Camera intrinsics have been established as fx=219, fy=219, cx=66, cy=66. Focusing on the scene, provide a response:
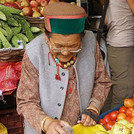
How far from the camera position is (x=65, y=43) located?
1294mm

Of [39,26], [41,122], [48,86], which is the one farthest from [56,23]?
[39,26]

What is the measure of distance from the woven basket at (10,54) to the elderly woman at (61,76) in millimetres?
639

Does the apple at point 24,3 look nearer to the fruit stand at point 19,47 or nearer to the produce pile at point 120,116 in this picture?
the fruit stand at point 19,47

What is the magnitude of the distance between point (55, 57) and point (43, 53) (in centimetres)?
9

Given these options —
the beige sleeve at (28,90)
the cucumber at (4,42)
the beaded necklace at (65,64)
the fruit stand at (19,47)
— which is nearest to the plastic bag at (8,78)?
the fruit stand at (19,47)

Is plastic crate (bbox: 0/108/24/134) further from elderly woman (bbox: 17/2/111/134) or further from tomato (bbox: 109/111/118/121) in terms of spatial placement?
tomato (bbox: 109/111/118/121)

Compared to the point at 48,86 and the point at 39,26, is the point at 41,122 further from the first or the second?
the point at 39,26

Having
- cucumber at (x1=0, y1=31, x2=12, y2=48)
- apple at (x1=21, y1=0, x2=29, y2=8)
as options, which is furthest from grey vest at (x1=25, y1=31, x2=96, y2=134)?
apple at (x1=21, y1=0, x2=29, y2=8)

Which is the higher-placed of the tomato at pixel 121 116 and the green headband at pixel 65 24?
the green headband at pixel 65 24

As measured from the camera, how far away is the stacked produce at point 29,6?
273cm

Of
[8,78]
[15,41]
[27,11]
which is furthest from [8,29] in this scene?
[8,78]

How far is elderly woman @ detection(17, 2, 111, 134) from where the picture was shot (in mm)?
1287

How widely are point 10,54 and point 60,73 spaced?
80cm

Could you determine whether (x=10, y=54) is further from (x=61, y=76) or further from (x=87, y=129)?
(x=87, y=129)
